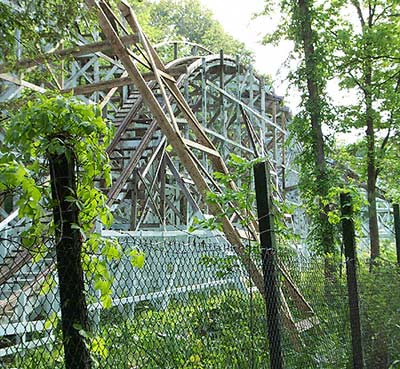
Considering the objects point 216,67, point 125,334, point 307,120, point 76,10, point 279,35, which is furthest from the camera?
point 216,67

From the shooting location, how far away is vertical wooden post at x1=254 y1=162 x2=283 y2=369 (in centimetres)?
358

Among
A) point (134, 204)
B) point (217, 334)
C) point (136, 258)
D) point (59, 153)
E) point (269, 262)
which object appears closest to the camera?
point (59, 153)

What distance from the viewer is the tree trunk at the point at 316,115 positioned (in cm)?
1006

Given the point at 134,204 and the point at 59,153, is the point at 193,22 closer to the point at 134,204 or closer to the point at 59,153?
the point at 134,204

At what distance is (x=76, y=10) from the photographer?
6020 millimetres

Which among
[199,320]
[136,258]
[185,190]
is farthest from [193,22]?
[136,258]

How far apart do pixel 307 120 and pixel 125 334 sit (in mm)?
8604

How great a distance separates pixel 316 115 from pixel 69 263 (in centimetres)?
941

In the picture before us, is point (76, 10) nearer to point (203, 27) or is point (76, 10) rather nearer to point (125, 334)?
point (125, 334)

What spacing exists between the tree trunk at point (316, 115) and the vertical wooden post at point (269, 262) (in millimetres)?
6497

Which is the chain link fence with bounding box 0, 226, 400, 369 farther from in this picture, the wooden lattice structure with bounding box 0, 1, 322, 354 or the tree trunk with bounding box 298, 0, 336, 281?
the tree trunk with bounding box 298, 0, 336, 281

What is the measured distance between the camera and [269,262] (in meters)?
3.63

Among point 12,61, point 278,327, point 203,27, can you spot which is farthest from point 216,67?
point 203,27

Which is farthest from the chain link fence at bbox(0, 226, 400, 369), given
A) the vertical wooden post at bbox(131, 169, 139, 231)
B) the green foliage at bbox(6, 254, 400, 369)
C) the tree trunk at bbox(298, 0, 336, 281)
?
the vertical wooden post at bbox(131, 169, 139, 231)
